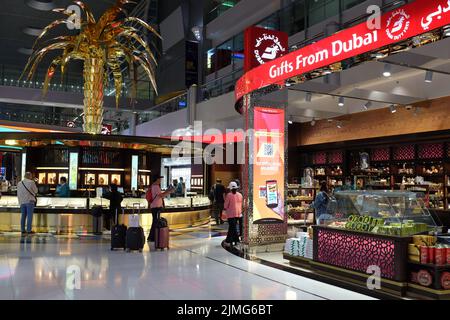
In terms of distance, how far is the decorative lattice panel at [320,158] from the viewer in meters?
16.4

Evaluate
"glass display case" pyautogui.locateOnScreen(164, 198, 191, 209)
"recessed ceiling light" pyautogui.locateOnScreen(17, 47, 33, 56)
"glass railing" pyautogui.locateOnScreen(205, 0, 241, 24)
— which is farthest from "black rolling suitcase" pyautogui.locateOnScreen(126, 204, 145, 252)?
"recessed ceiling light" pyautogui.locateOnScreen(17, 47, 33, 56)

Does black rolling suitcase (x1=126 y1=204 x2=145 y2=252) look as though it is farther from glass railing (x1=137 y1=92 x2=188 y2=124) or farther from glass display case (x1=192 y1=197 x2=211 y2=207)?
glass railing (x1=137 y1=92 x2=188 y2=124)

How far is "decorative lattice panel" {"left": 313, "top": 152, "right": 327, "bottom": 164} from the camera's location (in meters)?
16.4

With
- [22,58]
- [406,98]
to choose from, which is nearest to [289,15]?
[406,98]

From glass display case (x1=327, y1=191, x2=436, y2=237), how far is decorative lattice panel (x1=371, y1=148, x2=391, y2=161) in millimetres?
7898

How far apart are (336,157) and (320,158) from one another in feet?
2.92

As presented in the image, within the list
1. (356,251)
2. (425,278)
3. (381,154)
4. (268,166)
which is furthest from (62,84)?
(425,278)

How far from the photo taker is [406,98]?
39.9 ft

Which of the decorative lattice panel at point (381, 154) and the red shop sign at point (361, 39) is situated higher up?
the red shop sign at point (361, 39)

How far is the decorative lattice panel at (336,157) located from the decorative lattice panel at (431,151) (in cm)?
312

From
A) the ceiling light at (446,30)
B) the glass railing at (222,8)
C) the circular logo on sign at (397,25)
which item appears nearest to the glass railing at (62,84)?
the glass railing at (222,8)

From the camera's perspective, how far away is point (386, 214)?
18.9ft

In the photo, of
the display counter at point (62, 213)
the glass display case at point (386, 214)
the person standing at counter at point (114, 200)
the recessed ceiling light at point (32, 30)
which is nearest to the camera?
the glass display case at point (386, 214)

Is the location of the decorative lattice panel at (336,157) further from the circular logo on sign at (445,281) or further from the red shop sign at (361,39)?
the circular logo on sign at (445,281)
